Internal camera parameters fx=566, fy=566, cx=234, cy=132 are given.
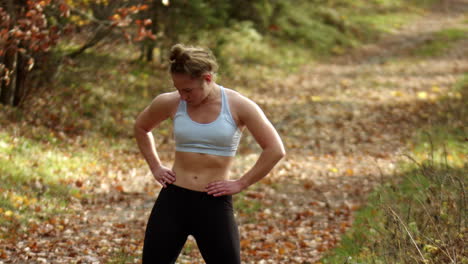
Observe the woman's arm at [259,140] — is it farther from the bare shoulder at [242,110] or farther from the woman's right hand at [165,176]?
the woman's right hand at [165,176]

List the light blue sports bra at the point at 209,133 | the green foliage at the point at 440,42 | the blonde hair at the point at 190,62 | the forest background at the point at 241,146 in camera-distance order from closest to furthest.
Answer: the blonde hair at the point at 190,62
the light blue sports bra at the point at 209,133
the forest background at the point at 241,146
the green foliage at the point at 440,42

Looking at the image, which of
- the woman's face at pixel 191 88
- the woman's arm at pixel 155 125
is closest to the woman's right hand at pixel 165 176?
the woman's arm at pixel 155 125

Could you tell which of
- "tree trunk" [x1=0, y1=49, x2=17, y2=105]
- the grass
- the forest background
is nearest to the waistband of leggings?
the grass

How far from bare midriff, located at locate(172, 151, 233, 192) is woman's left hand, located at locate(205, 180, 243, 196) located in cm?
5

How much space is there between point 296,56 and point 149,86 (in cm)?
1041

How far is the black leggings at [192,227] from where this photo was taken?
149 inches

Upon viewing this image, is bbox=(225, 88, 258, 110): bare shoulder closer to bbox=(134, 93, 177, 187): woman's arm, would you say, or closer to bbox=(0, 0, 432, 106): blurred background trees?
bbox=(134, 93, 177, 187): woman's arm

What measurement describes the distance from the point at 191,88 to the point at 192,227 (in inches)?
37.5

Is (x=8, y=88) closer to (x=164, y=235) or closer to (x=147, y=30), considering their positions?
(x=147, y=30)

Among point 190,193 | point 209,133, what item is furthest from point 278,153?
point 190,193

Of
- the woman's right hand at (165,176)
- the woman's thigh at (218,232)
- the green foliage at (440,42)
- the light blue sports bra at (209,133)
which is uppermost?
the light blue sports bra at (209,133)

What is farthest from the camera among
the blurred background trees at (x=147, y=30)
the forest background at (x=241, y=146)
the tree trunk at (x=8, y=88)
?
the tree trunk at (x=8, y=88)

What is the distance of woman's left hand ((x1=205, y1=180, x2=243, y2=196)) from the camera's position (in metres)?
3.83

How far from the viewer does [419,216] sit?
20.6 ft
